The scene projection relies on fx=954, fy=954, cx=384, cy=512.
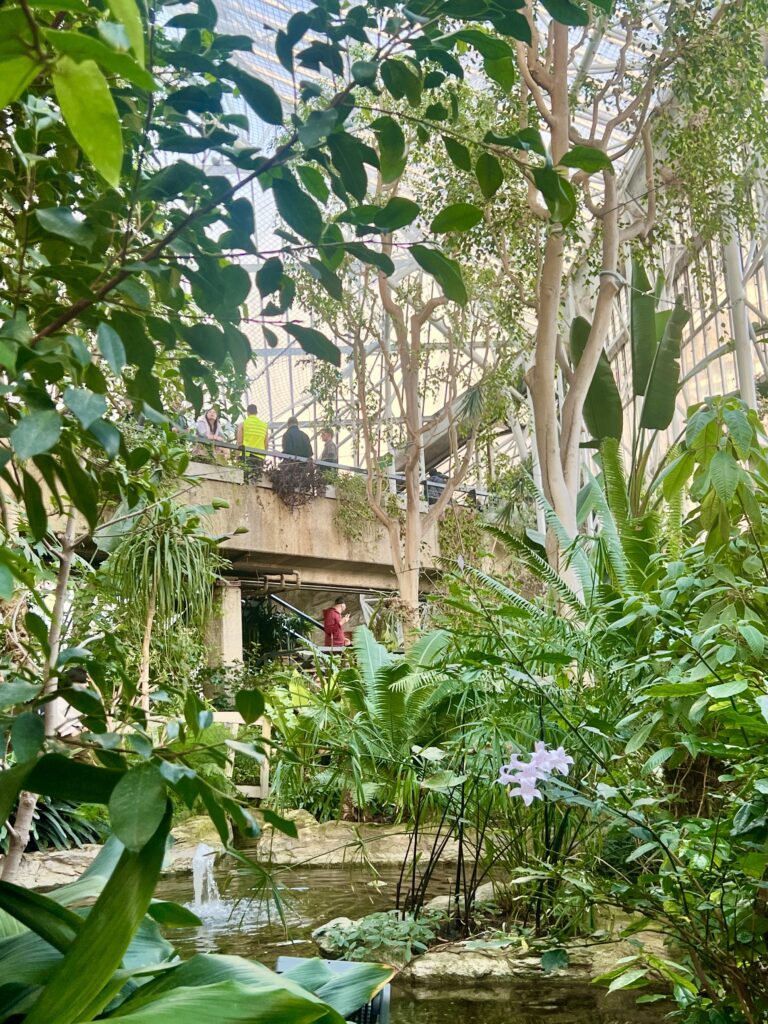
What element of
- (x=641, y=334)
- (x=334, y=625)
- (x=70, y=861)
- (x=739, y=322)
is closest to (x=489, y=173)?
(x=70, y=861)

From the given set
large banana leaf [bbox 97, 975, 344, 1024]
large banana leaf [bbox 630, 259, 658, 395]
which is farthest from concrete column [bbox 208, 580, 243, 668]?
large banana leaf [bbox 97, 975, 344, 1024]

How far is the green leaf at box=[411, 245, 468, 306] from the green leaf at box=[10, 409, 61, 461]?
0.30 metres

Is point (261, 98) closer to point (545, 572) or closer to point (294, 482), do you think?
point (545, 572)

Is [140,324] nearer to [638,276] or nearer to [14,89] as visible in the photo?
[14,89]

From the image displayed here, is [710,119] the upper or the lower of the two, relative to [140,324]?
upper

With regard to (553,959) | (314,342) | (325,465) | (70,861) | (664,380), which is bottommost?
(70,861)

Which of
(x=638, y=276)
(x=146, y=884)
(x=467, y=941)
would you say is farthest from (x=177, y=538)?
(x=146, y=884)

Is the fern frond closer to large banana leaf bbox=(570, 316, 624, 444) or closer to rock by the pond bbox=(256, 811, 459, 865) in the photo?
rock by the pond bbox=(256, 811, 459, 865)

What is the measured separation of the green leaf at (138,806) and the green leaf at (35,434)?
0.19 m

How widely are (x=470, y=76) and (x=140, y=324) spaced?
11.8 meters

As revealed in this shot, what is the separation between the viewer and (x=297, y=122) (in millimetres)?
638

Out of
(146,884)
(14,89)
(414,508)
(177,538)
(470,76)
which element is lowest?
(146,884)

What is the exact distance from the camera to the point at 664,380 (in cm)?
678

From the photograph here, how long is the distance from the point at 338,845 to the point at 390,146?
4184 millimetres
